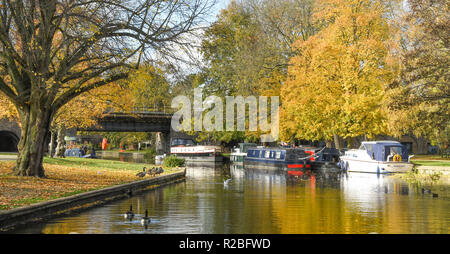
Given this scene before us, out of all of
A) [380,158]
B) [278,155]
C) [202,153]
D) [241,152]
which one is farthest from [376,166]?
[202,153]

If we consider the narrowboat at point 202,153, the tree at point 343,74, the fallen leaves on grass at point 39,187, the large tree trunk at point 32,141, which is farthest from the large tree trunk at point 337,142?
the large tree trunk at point 32,141

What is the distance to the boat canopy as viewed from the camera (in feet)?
135

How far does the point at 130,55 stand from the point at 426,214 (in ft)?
45.0

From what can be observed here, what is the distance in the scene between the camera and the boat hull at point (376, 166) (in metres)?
39.9

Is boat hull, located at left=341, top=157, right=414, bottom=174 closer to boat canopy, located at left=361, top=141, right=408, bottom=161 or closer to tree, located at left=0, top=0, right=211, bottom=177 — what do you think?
boat canopy, located at left=361, top=141, right=408, bottom=161

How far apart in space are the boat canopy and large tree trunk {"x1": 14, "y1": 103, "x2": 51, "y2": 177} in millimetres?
26873

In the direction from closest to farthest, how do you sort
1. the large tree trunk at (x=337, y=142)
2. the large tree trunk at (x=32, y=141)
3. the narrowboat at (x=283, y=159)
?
the large tree trunk at (x=32, y=141) < the narrowboat at (x=283, y=159) < the large tree trunk at (x=337, y=142)

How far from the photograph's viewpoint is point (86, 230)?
540 inches

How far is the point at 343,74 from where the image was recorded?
46.7 meters

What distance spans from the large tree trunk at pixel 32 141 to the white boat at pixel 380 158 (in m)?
26.4

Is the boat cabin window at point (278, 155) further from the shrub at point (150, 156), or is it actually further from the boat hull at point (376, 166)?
the shrub at point (150, 156)

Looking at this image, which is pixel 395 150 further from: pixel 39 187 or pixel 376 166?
pixel 39 187

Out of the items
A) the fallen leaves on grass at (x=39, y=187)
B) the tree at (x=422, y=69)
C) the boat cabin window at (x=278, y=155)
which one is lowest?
the fallen leaves on grass at (x=39, y=187)

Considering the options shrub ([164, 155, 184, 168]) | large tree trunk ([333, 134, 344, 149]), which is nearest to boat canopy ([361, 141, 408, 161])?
large tree trunk ([333, 134, 344, 149])
